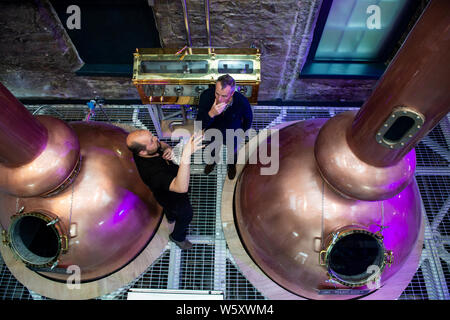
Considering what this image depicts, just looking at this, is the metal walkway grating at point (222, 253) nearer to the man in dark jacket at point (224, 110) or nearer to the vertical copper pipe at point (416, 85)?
the man in dark jacket at point (224, 110)

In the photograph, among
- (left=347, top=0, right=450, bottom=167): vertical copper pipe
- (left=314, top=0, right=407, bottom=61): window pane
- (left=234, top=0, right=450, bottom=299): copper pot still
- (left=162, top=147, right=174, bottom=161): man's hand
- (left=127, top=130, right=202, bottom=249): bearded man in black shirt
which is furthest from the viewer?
(left=314, top=0, right=407, bottom=61): window pane

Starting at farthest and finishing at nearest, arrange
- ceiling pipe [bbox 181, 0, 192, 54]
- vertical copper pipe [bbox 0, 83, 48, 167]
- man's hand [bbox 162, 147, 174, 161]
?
ceiling pipe [bbox 181, 0, 192, 54]
man's hand [bbox 162, 147, 174, 161]
vertical copper pipe [bbox 0, 83, 48, 167]

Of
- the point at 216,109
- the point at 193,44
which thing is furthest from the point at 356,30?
the point at 216,109

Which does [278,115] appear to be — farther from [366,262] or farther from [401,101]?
[401,101]

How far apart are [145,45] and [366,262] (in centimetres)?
360

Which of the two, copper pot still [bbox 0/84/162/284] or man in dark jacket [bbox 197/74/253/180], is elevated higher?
man in dark jacket [bbox 197/74/253/180]

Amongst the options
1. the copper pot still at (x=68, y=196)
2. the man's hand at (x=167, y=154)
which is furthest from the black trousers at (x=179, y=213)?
the man's hand at (x=167, y=154)

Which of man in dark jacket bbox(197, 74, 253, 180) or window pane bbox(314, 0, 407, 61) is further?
window pane bbox(314, 0, 407, 61)

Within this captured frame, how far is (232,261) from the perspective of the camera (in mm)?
3469

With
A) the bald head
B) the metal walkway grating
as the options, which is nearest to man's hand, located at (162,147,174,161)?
the bald head

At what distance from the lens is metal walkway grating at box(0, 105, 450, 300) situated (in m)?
3.37

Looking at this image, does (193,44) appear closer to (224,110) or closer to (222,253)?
(224,110)

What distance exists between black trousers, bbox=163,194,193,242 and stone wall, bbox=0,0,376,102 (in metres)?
2.03

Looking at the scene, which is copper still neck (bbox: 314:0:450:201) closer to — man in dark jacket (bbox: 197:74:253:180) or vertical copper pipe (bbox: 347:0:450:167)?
vertical copper pipe (bbox: 347:0:450:167)
